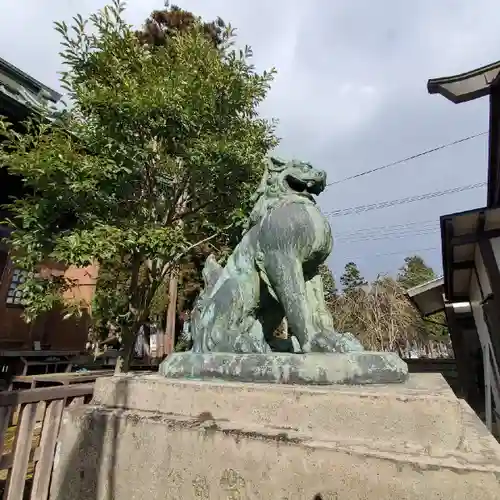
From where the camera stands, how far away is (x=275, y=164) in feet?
8.13

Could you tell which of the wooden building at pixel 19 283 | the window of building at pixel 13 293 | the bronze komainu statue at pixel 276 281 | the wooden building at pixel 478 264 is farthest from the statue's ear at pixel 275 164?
the window of building at pixel 13 293

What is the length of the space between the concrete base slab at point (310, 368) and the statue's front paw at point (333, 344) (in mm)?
67

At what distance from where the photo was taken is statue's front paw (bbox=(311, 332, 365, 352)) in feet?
5.96

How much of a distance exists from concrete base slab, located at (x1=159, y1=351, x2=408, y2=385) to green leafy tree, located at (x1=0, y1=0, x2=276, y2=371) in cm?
247

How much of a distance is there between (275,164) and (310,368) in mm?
1300

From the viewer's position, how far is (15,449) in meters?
2.49

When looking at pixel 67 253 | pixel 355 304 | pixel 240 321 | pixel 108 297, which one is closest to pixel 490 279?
pixel 240 321

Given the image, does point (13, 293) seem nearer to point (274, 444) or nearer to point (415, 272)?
point (274, 444)

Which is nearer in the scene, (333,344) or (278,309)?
(333,344)

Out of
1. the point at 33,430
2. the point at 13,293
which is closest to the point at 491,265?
the point at 33,430

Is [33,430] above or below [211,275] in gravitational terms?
below

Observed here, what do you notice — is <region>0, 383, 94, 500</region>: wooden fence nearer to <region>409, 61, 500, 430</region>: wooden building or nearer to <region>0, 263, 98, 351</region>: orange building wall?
<region>409, 61, 500, 430</region>: wooden building

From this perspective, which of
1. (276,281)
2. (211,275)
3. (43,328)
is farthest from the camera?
(43,328)

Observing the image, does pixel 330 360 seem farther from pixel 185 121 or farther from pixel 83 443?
pixel 185 121
